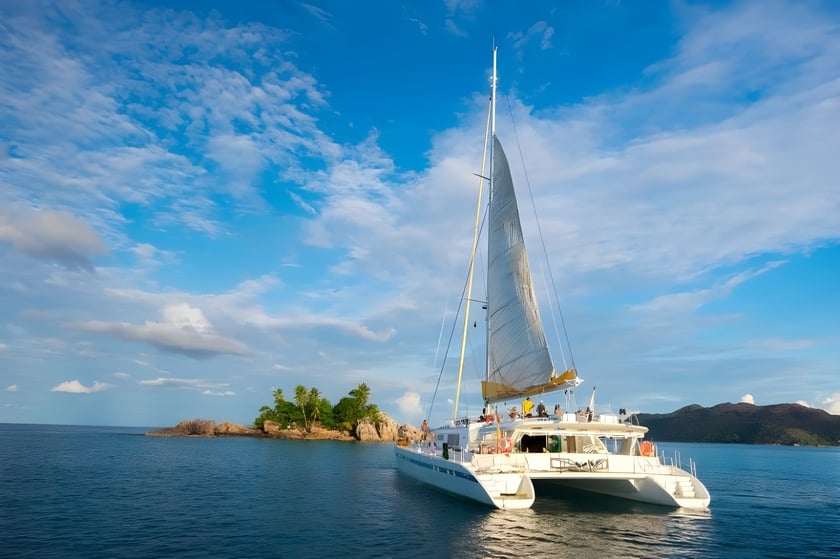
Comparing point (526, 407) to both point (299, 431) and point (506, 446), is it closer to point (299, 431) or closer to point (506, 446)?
point (506, 446)

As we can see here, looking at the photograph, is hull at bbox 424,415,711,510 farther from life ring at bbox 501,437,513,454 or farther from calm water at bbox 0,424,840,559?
calm water at bbox 0,424,840,559

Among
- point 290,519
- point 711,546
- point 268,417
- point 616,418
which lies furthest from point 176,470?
point 268,417

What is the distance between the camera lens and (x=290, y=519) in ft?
75.4

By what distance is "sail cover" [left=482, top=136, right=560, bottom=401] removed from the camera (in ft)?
98.2

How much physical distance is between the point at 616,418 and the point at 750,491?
63.1 ft

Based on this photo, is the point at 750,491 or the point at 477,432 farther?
the point at 750,491

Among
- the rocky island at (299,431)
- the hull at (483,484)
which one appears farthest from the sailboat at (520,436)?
the rocky island at (299,431)

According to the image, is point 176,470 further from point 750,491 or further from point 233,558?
point 750,491

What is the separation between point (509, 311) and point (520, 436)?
24.6 ft

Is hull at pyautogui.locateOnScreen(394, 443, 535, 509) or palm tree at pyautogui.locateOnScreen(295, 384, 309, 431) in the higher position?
palm tree at pyautogui.locateOnScreen(295, 384, 309, 431)

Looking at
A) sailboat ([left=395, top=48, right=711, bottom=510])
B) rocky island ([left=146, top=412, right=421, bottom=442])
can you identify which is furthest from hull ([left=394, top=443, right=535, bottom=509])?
rocky island ([left=146, top=412, right=421, bottom=442])

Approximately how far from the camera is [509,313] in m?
31.5

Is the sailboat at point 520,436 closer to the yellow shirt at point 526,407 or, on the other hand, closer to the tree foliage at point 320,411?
the yellow shirt at point 526,407

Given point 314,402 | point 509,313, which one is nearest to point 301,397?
point 314,402
